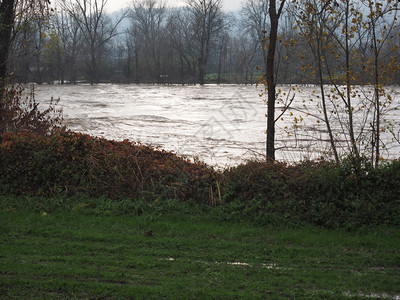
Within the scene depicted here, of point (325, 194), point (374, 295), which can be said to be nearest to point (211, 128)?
point (325, 194)

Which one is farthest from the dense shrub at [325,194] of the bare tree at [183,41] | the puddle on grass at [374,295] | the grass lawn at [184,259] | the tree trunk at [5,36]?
the bare tree at [183,41]

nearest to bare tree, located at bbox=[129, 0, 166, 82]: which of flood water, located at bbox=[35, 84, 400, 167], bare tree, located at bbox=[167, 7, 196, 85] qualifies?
bare tree, located at bbox=[167, 7, 196, 85]

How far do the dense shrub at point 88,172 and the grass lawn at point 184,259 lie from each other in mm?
911

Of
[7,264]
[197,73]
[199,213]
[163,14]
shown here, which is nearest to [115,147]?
[199,213]

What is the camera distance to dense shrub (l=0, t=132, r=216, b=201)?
766 centimetres

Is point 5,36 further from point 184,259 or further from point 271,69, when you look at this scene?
point 184,259

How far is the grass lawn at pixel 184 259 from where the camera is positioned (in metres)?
4.25

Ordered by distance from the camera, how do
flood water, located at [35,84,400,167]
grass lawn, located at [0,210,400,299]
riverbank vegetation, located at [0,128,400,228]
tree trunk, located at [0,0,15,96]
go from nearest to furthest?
grass lawn, located at [0,210,400,299] → riverbank vegetation, located at [0,128,400,228] → tree trunk, located at [0,0,15,96] → flood water, located at [35,84,400,167]

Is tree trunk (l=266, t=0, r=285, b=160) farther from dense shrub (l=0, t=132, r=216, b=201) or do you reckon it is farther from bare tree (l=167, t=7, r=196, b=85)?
bare tree (l=167, t=7, r=196, b=85)

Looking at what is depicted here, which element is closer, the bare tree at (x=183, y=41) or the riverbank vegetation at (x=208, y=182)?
the riverbank vegetation at (x=208, y=182)

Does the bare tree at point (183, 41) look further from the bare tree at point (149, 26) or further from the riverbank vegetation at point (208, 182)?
the riverbank vegetation at point (208, 182)

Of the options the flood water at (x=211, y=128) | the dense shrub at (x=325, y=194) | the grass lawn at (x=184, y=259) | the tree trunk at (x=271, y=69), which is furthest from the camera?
the flood water at (x=211, y=128)

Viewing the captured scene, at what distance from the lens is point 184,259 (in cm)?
507

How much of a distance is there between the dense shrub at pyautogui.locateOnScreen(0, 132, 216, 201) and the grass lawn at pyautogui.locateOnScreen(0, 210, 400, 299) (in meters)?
0.91
